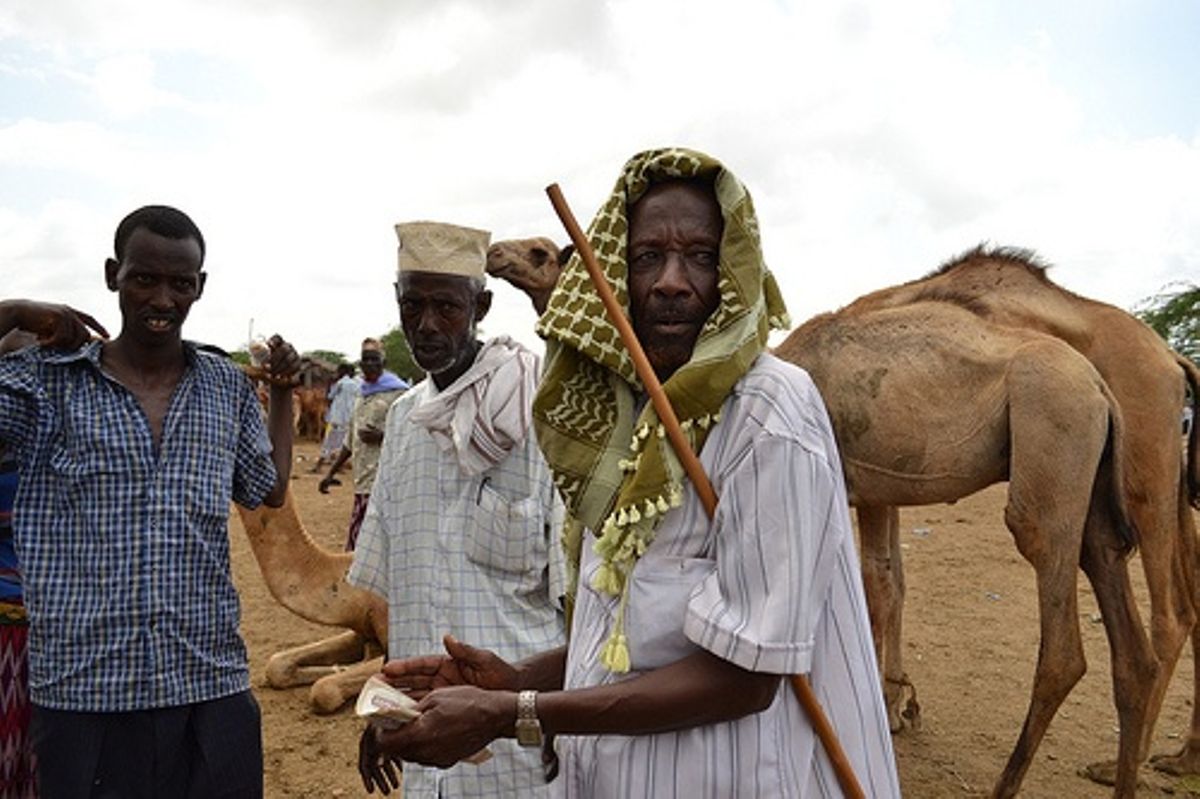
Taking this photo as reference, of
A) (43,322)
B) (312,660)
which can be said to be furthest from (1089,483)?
(312,660)

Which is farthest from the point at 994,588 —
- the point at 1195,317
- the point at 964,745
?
the point at 1195,317

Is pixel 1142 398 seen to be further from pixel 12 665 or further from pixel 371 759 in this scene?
pixel 12 665

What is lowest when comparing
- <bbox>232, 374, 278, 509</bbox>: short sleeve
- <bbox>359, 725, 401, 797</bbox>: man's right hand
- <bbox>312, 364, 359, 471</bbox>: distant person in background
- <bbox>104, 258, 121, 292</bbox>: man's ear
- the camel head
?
<bbox>359, 725, 401, 797</bbox>: man's right hand

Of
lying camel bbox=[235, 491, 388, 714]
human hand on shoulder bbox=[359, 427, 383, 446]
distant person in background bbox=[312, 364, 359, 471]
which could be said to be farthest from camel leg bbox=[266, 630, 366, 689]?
distant person in background bbox=[312, 364, 359, 471]

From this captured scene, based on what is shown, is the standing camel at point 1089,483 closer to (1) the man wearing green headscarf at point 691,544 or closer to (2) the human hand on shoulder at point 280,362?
(2) the human hand on shoulder at point 280,362

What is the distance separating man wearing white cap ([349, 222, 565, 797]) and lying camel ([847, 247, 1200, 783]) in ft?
11.3

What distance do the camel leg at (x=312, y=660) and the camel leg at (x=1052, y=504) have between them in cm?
380

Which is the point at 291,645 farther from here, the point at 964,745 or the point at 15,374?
the point at 15,374

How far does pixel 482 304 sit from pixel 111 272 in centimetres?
100

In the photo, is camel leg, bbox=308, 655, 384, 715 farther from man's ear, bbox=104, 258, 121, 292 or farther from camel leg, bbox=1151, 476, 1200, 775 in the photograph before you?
camel leg, bbox=1151, 476, 1200, 775

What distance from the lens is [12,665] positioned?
8.43 feet

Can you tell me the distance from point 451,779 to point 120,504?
1.05 metres

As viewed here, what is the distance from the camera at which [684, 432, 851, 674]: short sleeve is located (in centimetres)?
139

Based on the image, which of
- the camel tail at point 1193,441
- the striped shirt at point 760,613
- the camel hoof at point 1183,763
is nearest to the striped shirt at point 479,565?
the striped shirt at point 760,613
